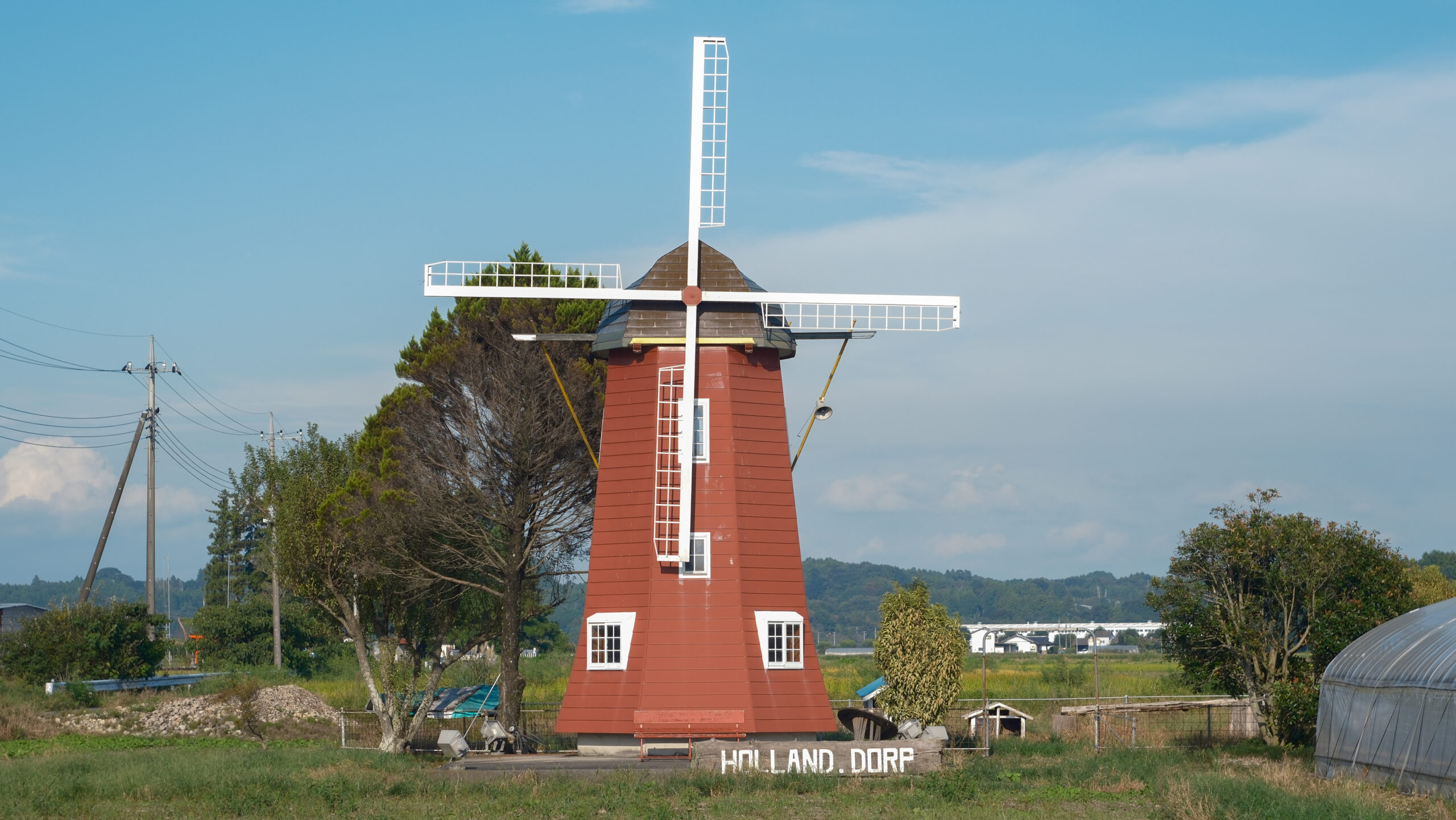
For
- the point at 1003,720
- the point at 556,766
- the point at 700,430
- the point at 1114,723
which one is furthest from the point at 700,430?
the point at 1114,723

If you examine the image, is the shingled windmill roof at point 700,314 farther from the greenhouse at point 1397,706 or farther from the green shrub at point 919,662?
the greenhouse at point 1397,706

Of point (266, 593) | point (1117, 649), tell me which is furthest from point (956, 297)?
point (1117, 649)

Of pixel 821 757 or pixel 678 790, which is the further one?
pixel 821 757

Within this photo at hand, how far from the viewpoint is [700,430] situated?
30.4 metres

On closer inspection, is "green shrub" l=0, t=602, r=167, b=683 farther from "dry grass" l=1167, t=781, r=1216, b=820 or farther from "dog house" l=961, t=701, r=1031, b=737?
"dry grass" l=1167, t=781, r=1216, b=820

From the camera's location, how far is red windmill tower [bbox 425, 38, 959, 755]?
29266 mm

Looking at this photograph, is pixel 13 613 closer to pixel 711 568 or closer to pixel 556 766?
pixel 556 766

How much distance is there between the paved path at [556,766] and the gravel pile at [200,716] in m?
14.9

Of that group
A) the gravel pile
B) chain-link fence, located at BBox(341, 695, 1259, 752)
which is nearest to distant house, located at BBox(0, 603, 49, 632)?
the gravel pile

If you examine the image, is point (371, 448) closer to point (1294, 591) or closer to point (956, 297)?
point (956, 297)

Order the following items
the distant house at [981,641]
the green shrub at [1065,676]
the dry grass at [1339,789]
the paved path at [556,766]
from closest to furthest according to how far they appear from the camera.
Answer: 1. the dry grass at [1339,789]
2. the paved path at [556,766]
3. the green shrub at [1065,676]
4. the distant house at [981,641]

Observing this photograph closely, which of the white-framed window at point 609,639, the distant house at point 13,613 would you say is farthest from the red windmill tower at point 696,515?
the distant house at point 13,613

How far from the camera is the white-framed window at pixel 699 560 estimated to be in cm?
2970

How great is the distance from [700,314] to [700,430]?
8.80ft
